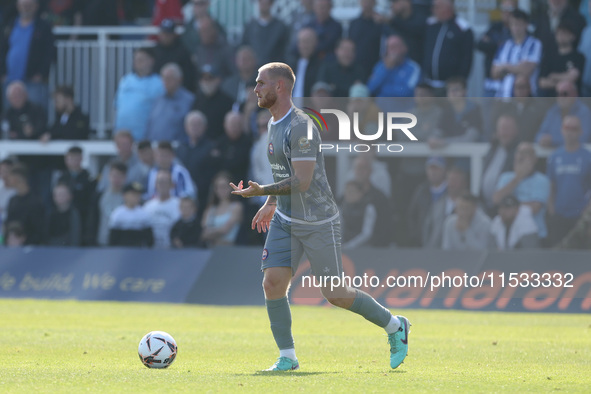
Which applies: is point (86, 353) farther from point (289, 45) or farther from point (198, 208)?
point (289, 45)

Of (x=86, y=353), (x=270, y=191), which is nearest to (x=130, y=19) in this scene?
(x=86, y=353)

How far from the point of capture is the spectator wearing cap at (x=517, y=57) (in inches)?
701

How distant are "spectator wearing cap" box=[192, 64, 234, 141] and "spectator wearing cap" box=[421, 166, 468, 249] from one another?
483 centimetres

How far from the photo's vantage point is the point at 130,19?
24.7 m

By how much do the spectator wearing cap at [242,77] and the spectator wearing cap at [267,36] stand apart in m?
0.19

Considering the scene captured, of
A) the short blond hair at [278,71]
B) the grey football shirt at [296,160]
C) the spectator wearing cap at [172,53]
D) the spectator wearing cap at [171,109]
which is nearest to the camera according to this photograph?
the grey football shirt at [296,160]

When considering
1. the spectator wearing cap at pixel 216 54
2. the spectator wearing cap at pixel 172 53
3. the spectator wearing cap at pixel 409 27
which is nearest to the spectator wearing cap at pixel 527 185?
the spectator wearing cap at pixel 409 27

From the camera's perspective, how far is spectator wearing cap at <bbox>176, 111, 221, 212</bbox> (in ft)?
62.3

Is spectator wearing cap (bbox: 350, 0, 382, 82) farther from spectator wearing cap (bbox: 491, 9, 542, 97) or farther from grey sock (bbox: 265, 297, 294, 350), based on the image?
grey sock (bbox: 265, 297, 294, 350)

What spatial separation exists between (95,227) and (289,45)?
192 inches

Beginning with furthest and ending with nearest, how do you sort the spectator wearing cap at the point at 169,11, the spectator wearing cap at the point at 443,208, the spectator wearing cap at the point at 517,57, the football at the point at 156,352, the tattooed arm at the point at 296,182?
1. the spectator wearing cap at the point at 169,11
2. the spectator wearing cap at the point at 517,57
3. the spectator wearing cap at the point at 443,208
4. the football at the point at 156,352
5. the tattooed arm at the point at 296,182

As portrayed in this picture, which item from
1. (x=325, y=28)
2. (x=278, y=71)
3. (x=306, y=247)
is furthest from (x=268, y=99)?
(x=325, y=28)

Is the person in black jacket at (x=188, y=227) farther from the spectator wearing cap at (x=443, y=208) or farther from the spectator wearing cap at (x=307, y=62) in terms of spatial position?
the spectator wearing cap at (x=443, y=208)

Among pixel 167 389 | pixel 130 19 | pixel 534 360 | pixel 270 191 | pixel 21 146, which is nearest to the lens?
pixel 167 389
